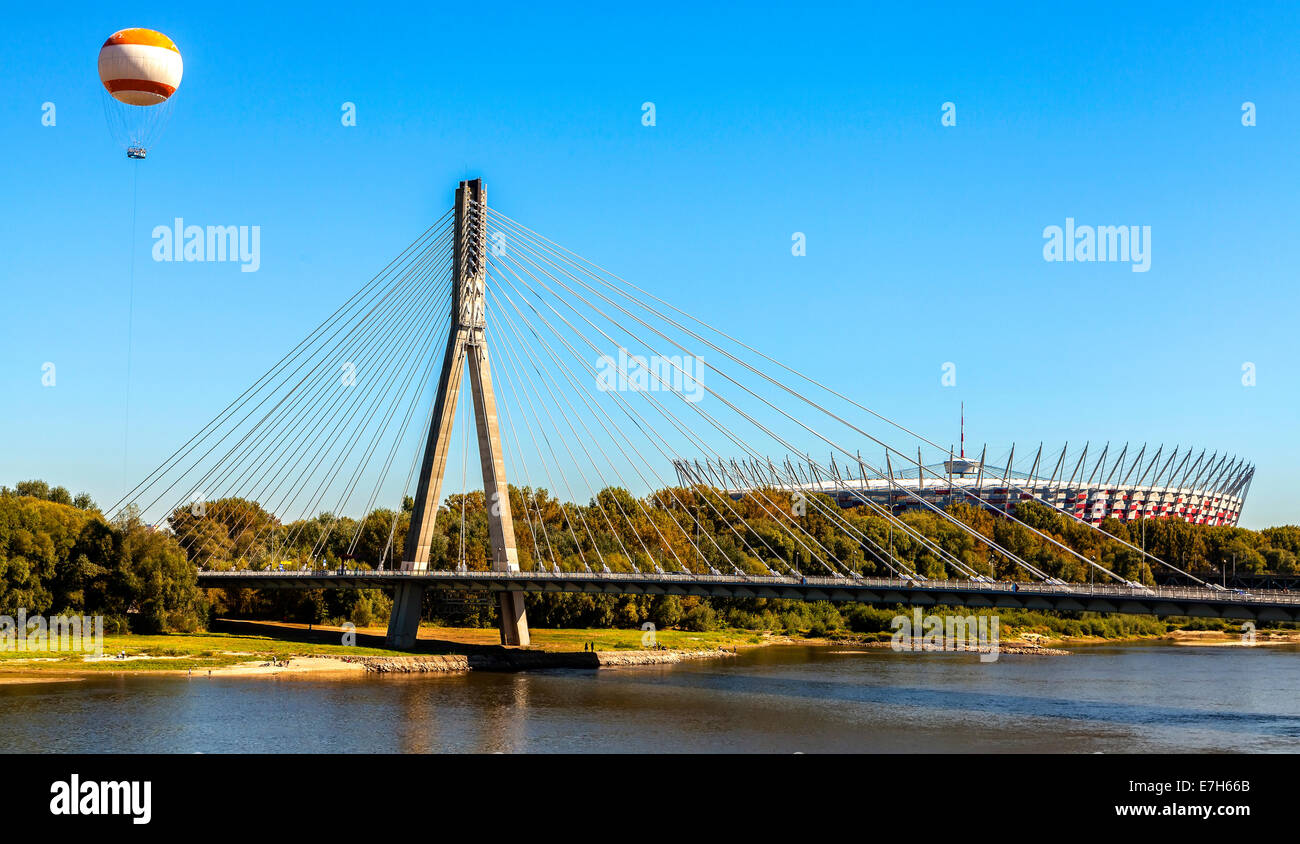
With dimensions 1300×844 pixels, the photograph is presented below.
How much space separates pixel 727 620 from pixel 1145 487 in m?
124

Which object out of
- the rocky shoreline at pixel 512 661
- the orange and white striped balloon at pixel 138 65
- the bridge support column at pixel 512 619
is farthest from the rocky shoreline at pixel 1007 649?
the orange and white striped balloon at pixel 138 65

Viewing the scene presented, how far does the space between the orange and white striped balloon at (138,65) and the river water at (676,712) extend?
2365 centimetres

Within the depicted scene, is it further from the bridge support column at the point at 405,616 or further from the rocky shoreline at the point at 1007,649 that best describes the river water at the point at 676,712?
the rocky shoreline at the point at 1007,649

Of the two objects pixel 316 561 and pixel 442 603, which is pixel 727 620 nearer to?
pixel 442 603

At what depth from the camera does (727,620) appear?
101312mm

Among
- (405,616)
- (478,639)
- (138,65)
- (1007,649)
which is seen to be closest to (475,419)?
(405,616)

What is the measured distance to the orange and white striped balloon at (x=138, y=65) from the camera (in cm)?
4500

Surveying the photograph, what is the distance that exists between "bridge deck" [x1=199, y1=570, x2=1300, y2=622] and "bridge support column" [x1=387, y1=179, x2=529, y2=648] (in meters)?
1.61

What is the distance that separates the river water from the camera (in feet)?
132

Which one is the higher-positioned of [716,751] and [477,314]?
[477,314]

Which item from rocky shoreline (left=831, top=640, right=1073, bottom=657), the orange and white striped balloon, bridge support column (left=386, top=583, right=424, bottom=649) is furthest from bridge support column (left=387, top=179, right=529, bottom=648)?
rocky shoreline (left=831, top=640, right=1073, bottom=657)

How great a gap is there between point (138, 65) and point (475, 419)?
29.3 metres

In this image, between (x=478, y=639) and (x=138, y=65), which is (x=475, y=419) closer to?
(x=478, y=639)
